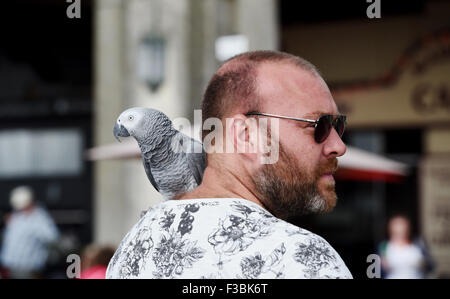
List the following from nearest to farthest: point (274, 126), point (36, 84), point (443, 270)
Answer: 1. point (274, 126)
2. point (443, 270)
3. point (36, 84)

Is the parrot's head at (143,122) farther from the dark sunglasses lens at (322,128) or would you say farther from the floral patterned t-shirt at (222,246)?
the dark sunglasses lens at (322,128)

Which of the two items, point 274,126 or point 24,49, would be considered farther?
point 24,49

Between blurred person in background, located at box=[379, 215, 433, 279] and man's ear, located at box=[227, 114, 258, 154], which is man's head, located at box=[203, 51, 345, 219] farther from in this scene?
blurred person in background, located at box=[379, 215, 433, 279]

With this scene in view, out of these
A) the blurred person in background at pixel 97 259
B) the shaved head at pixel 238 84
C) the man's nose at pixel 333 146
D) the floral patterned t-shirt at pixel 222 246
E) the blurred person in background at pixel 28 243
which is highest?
the shaved head at pixel 238 84

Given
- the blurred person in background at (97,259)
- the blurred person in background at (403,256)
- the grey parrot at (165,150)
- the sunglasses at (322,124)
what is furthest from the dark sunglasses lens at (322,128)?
the blurred person in background at (403,256)

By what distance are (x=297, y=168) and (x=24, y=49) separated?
Answer: 982 centimetres

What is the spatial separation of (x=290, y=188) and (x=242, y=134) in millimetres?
123

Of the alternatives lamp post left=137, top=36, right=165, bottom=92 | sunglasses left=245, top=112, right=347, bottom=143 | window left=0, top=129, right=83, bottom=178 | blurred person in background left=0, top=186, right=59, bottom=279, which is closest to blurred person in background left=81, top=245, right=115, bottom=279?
sunglasses left=245, top=112, right=347, bottom=143

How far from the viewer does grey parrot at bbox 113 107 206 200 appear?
1.21 metres

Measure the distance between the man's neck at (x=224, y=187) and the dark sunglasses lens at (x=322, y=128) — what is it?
0.14 m

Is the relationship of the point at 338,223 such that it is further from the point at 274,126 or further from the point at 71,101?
the point at 274,126

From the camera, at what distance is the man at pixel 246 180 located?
1030 mm

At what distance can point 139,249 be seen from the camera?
1.10 m

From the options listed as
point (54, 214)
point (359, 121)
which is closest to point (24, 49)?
point (54, 214)
